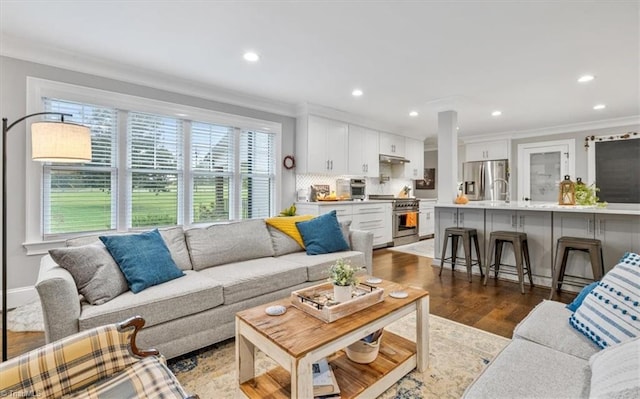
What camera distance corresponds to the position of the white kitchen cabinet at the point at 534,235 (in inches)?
150

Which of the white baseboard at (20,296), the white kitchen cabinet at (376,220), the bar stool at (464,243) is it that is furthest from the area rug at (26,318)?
the bar stool at (464,243)

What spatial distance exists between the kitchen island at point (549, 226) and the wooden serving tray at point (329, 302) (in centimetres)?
293

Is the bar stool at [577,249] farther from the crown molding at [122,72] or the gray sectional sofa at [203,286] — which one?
the crown molding at [122,72]

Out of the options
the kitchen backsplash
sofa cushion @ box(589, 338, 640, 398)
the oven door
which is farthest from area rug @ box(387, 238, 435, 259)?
sofa cushion @ box(589, 338, 640, 398)

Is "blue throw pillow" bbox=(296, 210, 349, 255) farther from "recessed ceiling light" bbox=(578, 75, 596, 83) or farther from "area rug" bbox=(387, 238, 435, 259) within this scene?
"recessed ceiling light" bbox=(578, 75, 596, 83)

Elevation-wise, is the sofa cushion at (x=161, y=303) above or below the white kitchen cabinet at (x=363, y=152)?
below

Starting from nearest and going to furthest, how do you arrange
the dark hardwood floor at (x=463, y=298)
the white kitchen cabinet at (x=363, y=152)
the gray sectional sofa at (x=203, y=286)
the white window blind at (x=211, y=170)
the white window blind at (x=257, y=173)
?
the gray sectional sofa at (x=203, y=286) → the dark hardwood floor at (x=463, y=298) → the white window blind at (x=211, y=170) → the white window blind at (x=257, y=173) → the white kitchen cabinet at (x=363, y=152)

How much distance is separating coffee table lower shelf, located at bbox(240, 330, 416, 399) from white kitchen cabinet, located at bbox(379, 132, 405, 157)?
16.8ft

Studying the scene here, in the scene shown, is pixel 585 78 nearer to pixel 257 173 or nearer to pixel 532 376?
pixel 532 376

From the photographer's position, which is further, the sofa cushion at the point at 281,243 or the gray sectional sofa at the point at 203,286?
the sofa cushion at the point at 281,243

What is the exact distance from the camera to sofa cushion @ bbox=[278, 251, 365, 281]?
2.98 meters

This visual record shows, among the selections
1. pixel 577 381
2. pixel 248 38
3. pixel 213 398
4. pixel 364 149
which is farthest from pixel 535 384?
pixel 364 149

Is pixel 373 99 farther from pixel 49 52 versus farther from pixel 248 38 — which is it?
pixel 49 52

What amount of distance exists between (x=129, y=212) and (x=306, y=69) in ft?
8.96
